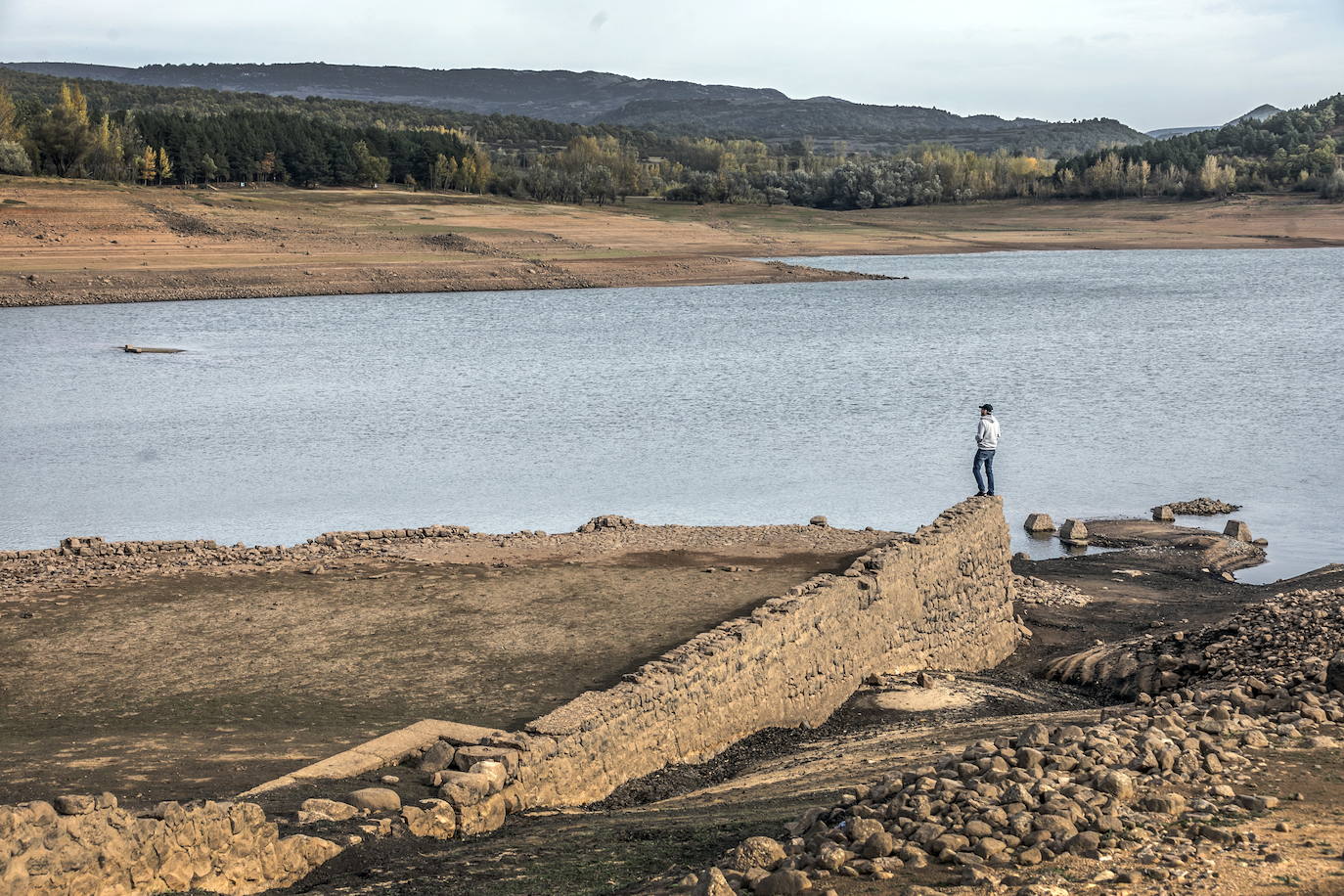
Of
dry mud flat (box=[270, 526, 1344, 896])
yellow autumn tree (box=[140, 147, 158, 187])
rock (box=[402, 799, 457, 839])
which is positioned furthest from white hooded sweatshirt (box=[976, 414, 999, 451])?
yellow autumn tree (box=[140, 147, 158, 187])

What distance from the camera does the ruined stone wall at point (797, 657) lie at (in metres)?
10.5

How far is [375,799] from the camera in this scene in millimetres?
8805

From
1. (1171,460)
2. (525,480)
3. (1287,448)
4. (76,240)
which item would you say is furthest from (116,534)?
(76,240)

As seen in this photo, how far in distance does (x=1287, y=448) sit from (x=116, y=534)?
890 inches

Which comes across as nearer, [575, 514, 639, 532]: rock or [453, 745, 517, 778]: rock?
[453, 745, 517, 778]: rock

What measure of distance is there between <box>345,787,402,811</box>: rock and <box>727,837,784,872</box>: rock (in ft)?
8.26

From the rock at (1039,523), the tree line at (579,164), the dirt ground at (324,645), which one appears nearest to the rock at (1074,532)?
the rock at (1039,523)

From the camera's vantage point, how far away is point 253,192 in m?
87.1

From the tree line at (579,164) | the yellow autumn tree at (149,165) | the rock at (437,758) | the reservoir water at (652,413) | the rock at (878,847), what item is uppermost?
the tree line at (579,164)

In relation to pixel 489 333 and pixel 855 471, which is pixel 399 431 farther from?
pixel 489 333

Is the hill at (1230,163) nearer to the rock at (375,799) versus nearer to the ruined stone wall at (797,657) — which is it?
the ruined stone wall at (797,657)

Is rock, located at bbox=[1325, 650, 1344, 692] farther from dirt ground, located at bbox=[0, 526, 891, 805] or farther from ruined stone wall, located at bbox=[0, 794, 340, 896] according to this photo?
ruined stone wall, located at bbox=[0, 794, 340, 896]

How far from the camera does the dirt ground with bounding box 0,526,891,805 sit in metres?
10.3

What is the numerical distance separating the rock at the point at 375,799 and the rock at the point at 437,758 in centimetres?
79
